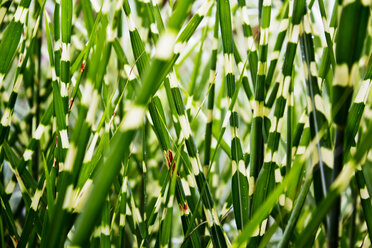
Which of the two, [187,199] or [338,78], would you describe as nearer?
[338,78]

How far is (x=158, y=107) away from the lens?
31 cm

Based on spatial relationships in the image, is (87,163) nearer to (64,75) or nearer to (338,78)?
(64,75)

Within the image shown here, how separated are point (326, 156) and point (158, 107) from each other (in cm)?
15

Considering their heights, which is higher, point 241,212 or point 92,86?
point 92,86

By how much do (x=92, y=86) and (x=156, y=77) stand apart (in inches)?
2.9

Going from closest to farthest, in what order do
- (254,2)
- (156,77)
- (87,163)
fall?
(156,77), (87,163), (254,2)

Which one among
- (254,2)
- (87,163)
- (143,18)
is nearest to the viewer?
(87,163)

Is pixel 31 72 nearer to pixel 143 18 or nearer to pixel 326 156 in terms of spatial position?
pixel 143 18

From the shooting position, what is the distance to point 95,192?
157 mm

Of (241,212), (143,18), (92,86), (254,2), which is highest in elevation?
(254,2)

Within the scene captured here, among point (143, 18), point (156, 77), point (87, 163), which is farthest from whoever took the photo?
point (143, 18)

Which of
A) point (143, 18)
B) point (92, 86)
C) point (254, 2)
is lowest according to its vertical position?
point (92, 86)

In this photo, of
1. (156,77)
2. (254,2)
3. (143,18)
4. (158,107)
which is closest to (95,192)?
(156,77)

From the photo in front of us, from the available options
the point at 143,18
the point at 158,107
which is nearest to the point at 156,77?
the point at 158,107
